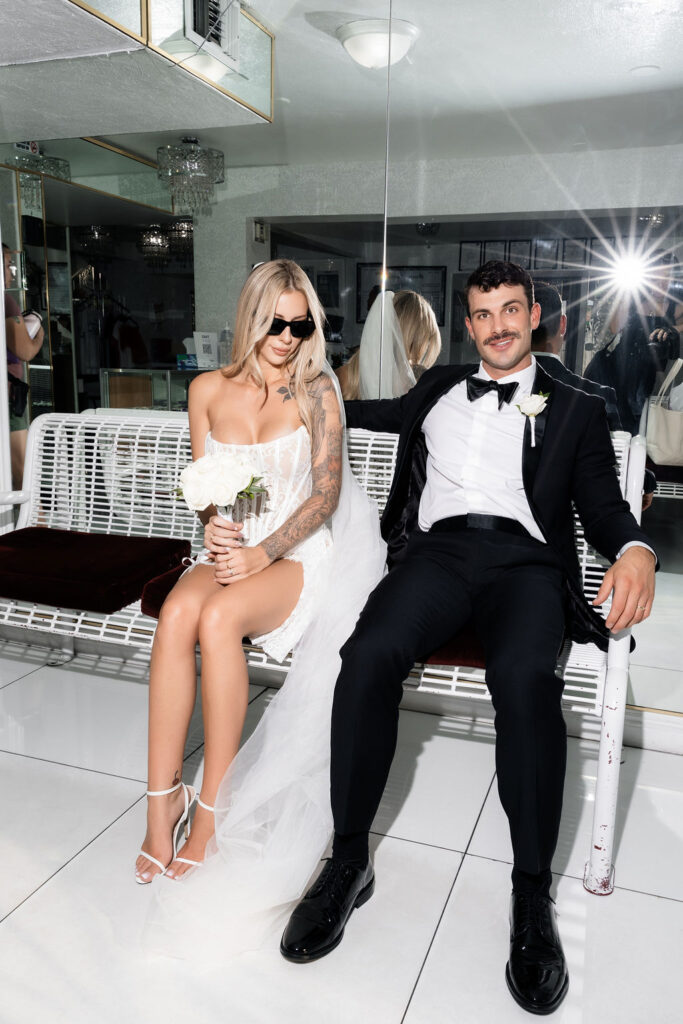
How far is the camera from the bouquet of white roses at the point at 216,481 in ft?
6.51

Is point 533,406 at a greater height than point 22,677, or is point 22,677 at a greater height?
point 533,406

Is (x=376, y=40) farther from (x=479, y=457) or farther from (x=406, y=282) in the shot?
(x=479, y=457)

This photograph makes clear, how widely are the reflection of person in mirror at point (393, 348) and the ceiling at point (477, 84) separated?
53cm

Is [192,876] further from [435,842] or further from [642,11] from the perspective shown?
[642,11]

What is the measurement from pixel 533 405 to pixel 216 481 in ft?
2.97

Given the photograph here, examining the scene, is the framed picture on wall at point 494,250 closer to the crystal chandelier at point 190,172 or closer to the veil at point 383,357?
the veil at point 383,357

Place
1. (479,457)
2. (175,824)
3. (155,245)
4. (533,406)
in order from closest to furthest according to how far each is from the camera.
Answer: (175,824)
(533,406)
(479,457)
(155,245)

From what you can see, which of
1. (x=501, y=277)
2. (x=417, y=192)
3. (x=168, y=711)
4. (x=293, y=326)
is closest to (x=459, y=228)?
(x=417, y=192)

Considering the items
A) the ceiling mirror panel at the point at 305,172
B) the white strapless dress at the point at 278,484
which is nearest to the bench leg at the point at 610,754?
the white strapless dress at the point at 278,484

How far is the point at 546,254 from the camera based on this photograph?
2.67m

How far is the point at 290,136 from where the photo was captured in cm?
299

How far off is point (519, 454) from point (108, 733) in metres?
1.73

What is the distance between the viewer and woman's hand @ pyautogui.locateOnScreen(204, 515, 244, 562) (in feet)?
6.93

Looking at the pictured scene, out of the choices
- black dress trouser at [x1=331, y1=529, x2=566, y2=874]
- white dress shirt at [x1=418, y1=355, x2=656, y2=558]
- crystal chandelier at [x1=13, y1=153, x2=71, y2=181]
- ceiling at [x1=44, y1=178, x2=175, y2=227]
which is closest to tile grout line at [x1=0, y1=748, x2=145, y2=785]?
black dress trouser at [x1=331, y1=529, x2=566, y2=874]
